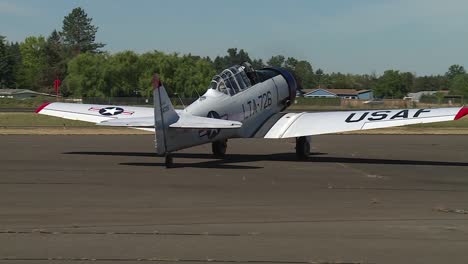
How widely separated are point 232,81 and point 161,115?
4.06 meters

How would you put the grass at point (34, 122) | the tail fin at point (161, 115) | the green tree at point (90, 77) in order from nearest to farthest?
the tail fin at point (161, 115)
the grass at point (34, 122)
the green tree at point (90, 77)

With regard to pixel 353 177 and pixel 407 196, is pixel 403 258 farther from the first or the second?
pixel 353 177

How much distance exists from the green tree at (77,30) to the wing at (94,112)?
14950cm

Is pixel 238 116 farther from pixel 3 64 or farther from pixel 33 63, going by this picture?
pixel 33 63

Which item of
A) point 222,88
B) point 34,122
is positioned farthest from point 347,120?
point 34,122

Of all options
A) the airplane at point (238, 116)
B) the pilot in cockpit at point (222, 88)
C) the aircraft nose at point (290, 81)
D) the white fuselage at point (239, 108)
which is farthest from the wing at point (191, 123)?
the aircraft nose at point (290, 81)

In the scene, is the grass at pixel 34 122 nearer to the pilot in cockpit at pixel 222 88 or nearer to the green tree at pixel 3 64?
the pilot in cockpit at pixel 222 88

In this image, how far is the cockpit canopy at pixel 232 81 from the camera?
19.6 metres

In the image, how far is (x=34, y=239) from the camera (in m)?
8.02

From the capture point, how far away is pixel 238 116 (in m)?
19.7

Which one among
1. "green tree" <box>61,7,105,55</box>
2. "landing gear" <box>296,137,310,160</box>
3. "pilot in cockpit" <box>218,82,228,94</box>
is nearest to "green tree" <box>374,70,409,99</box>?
"green tree" <box>61,7,105,55</box>

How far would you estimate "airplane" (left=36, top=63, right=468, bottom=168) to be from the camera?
16.8 m

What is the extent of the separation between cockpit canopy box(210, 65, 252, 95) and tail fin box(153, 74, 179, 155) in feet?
9.68

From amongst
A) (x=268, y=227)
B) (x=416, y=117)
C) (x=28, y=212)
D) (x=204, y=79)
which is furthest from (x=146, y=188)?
(x=204, y=79)
